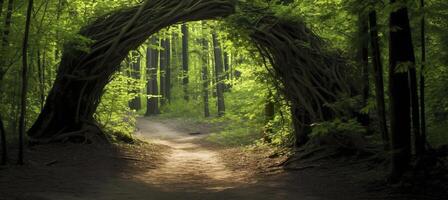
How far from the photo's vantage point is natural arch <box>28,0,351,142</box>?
11188 mm

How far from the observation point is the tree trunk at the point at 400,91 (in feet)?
21.1

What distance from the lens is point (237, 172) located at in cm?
1018

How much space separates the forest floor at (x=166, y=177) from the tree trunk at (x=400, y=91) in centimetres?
61

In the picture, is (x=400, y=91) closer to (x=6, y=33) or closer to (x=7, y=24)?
(x=7, y=24)

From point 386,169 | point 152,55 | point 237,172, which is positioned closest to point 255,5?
point 237,172

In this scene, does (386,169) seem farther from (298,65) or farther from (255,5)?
(255,5)

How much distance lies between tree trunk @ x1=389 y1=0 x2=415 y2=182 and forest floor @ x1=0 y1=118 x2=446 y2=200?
0.61 metres

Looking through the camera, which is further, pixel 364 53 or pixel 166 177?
pixel 166 177

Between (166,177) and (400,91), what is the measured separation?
517cm

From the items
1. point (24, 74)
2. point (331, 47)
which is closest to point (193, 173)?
point (24, 74)

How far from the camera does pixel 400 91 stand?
6527 mm

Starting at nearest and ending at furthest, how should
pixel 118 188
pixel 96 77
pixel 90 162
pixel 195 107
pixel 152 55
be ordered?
pixel 118 188, pixel 90 162, pixel 96 77, pixel 195 107, pixel 152 55

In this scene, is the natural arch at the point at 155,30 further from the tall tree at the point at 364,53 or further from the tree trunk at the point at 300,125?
the tall tree at the point at 364,53

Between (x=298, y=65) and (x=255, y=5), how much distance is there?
1892 millimetres
